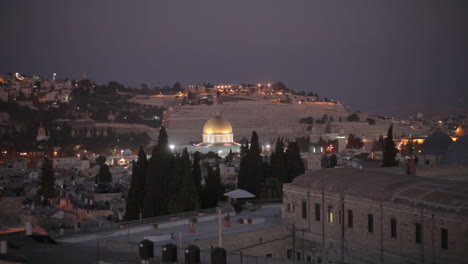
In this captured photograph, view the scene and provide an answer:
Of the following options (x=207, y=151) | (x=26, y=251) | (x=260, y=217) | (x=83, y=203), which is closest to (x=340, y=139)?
(x=207, y=151)

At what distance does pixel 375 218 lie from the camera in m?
20.0

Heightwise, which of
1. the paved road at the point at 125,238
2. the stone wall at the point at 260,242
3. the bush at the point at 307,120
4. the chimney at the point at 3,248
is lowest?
the stone wall at the point at 260,242

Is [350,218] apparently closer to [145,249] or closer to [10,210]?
[145,249]

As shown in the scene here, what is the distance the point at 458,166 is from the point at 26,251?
19.1m

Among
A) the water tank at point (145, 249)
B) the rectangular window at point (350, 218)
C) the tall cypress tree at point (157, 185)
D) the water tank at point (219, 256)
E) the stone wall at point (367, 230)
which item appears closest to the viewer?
the water tank at point (219, 256)

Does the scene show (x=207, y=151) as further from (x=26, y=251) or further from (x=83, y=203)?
(x=26, y=251)

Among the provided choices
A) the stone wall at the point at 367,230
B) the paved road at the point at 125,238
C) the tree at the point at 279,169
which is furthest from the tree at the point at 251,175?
the stone wall at the point at 367,230

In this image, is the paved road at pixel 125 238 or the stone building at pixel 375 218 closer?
the paved road at pixel 125 238

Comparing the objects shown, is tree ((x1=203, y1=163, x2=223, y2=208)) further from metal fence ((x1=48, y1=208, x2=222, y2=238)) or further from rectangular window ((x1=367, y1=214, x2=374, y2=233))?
rectangular window ((x1=367, y1=214, x2=374, y2=233))

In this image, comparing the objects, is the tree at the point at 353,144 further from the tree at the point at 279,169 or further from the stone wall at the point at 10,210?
the stone wall at the point at 10,210

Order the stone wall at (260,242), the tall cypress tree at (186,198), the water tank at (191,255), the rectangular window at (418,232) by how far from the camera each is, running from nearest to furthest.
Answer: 1. the water tank at (191,255)
2. the rectangular window at (418,232)
3. the stone wall at (260,242)
4. the tall cypress tree at (186,198)

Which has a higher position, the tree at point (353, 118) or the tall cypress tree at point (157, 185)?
the tree at point (353, 118)

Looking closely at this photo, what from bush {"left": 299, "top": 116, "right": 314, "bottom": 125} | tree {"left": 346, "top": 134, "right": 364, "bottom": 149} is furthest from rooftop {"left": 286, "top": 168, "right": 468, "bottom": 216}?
bush {"left": 299, "top": 116, "right": 314, "bottom": 125}

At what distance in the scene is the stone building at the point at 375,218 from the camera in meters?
17.8
